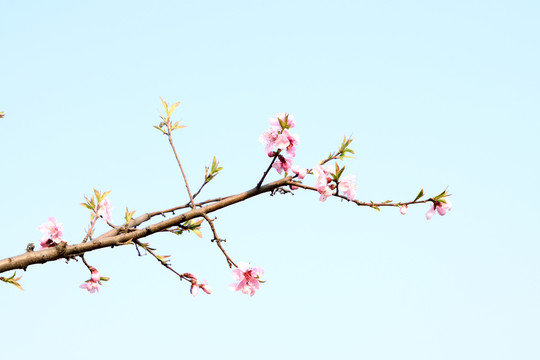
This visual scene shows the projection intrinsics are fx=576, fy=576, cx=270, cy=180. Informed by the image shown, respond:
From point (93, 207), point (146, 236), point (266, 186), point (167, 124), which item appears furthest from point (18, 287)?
point (266, 186)

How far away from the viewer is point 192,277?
5598 mm

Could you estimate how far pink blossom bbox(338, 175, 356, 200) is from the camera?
533cm

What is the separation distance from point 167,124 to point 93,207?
1029mm

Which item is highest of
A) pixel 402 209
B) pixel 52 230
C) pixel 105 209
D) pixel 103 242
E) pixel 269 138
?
pixel 269 138

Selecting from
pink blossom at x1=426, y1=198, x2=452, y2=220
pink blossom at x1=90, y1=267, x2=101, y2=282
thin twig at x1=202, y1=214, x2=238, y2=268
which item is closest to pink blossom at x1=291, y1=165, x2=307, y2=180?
thin twig at x1=202, y1=214, x2=238, y2=268

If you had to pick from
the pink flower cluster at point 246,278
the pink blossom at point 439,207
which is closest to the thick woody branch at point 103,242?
the pink flower cluster at point 246,278

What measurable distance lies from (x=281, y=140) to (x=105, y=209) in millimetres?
1739

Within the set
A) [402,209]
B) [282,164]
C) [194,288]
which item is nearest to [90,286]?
[194,288]

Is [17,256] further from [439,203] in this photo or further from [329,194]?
[439,203]

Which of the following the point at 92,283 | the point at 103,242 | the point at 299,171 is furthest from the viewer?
the point at 92,283

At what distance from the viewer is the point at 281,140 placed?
5254 mm

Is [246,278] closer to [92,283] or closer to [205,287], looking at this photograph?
[205,287]

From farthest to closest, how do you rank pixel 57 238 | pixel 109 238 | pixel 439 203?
pixel 439 203 → pixel 57 238 → pixel 109 238

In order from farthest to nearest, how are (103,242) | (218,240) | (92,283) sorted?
(92,283) < (218,240) < (103,242)
